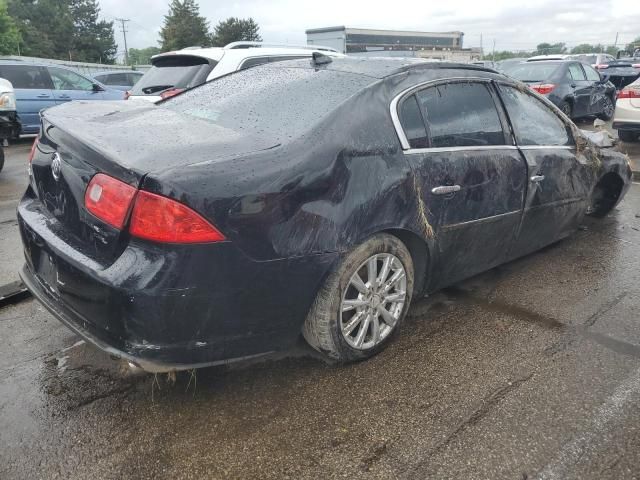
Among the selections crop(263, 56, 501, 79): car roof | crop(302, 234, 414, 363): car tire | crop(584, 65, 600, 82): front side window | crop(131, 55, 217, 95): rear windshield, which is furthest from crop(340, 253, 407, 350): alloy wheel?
crop(584, 65, 600, 82): front side window

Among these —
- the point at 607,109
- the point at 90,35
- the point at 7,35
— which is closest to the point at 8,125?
the point at 607,109

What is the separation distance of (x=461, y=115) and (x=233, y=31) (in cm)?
5766

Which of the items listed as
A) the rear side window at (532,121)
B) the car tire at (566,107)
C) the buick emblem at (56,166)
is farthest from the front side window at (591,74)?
the buick emblem at (56,166)

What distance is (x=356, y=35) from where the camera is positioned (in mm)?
62531

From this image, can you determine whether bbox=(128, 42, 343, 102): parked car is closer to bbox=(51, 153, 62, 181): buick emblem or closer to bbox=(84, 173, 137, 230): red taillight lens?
bbox=(51, 153, 62, 181): buick emblem

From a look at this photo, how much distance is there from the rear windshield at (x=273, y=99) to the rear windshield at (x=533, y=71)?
974cm

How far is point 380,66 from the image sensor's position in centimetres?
307

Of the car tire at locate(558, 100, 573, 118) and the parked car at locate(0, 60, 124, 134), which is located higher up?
the parked car at locate(0, 60, 124, 134)

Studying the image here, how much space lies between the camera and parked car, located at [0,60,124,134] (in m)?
10.8

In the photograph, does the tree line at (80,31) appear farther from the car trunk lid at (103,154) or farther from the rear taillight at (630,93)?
the car trunk lid at (103,154)

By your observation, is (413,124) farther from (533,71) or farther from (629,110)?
(533,71)

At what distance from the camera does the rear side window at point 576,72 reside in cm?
1182

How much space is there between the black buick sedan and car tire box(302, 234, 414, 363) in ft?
0.03

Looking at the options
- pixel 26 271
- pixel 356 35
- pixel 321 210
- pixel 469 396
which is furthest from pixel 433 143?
pixel 356 35
